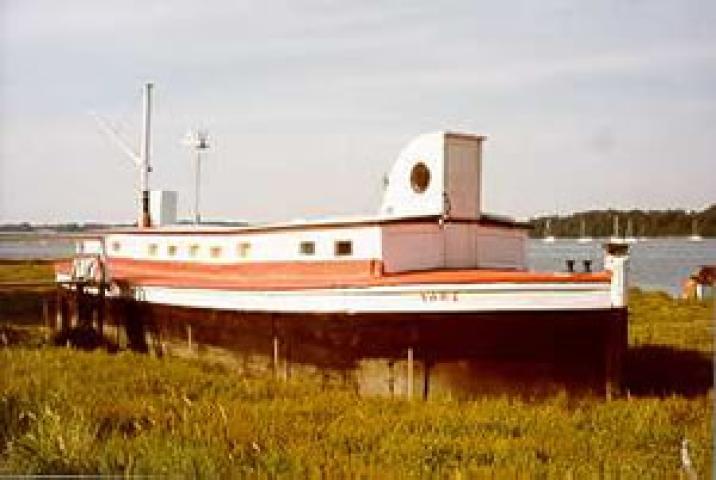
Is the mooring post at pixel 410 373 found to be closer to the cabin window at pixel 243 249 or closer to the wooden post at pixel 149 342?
the cabin window at pixel 243 249

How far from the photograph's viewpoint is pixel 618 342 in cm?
1680

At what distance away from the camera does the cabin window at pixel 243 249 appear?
73.4ft

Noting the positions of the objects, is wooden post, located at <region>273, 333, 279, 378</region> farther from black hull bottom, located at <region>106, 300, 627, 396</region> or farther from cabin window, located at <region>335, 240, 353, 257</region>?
cabin window, located at <region>335, 240, 353, 257</region>

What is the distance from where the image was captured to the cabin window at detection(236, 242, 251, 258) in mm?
22375

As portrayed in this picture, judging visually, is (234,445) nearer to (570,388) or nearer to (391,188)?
(570,388)

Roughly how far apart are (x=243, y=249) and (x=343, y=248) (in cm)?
360

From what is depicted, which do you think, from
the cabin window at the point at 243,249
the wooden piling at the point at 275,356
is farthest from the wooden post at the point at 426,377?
the cabin window at the point at 243,249

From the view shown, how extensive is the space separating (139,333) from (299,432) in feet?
44.1

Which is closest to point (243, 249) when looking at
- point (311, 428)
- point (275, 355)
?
point (275, 355)

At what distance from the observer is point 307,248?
67.5 feet

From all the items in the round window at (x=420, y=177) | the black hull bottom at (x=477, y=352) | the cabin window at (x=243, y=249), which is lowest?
the black hull bottom at (x=477, y=352)

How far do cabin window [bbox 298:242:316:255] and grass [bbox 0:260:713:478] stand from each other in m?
A: 2.70

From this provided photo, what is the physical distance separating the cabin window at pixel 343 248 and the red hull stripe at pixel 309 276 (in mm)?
205

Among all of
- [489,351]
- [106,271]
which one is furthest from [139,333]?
[489,351]
